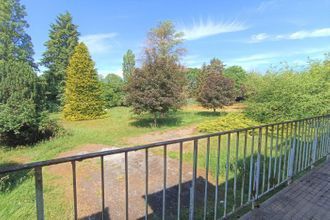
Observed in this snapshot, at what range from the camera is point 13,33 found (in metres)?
15.8

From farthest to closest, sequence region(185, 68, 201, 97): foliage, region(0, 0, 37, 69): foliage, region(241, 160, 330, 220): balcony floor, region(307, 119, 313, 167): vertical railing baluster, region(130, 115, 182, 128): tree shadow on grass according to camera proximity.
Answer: region(185, 68, 201, 97): foliage, region(0, 0, 37, 69): foliage, region(130, 115, 182, 128): tree shadow on grass, region(307, 119, 313, 167): vertical railing baluster, region(241, 160, 330, 220): balcony floor

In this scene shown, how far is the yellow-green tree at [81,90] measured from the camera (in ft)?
41.5

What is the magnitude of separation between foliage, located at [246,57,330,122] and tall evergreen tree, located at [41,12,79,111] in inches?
638

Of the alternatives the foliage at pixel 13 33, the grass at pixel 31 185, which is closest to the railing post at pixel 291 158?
the grass at pixel 31 185

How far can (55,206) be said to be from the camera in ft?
9.84

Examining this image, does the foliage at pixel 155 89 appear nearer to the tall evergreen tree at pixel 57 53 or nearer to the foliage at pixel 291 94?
the foliage at pixel 291 94

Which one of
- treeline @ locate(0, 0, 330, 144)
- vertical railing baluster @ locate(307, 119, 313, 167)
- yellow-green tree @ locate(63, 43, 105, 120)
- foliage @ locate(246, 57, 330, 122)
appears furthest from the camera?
yellow-green tree @ locate(63, 43, 105, 120)

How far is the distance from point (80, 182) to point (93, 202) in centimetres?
75

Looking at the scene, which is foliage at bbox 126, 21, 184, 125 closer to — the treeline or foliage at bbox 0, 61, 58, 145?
the treeline

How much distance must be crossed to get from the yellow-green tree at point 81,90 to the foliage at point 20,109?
5.54 meters

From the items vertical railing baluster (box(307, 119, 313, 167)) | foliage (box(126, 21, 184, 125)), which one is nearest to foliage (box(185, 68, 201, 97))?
foliage (box(126, 21, 184, 125))

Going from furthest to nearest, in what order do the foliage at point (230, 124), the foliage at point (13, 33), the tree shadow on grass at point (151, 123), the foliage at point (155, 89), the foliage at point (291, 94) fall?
the foliage at point (13, 33) < the tree shadow on grass at point (151, 123) < the foliage at point (155, 89) < the foliage at point (230, 124) < the foliage at point (291, 94)

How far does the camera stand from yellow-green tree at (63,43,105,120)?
1266 cm

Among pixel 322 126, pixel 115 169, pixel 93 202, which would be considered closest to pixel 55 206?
pixel 93 202
